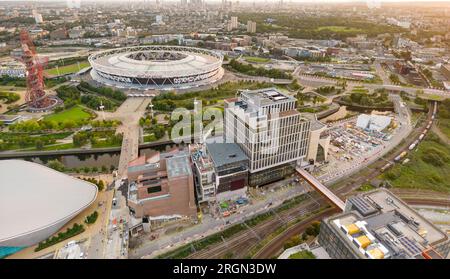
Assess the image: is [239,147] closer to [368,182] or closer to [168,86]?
[368,182]

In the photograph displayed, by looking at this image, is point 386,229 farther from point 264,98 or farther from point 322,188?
point 264,98

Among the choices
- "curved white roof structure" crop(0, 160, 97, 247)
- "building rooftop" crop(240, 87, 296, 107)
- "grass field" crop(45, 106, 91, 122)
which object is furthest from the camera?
"grass field" crop(45, 106, 91, 122)

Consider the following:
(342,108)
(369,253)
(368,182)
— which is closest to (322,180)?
(368,182)

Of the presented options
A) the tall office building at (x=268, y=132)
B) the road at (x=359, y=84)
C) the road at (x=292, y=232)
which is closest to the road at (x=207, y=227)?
the tall office building at (x=268, y=132)

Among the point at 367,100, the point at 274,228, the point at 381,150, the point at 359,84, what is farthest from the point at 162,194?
the point at 359,84

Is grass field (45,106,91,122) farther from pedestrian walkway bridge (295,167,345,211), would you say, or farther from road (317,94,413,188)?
road (317,94,413,188)

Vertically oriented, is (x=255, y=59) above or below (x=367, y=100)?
above

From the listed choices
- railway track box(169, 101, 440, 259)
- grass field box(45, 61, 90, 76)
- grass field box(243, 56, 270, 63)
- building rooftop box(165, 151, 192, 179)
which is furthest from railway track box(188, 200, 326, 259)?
grass field box(45, 61, 90, 76)
